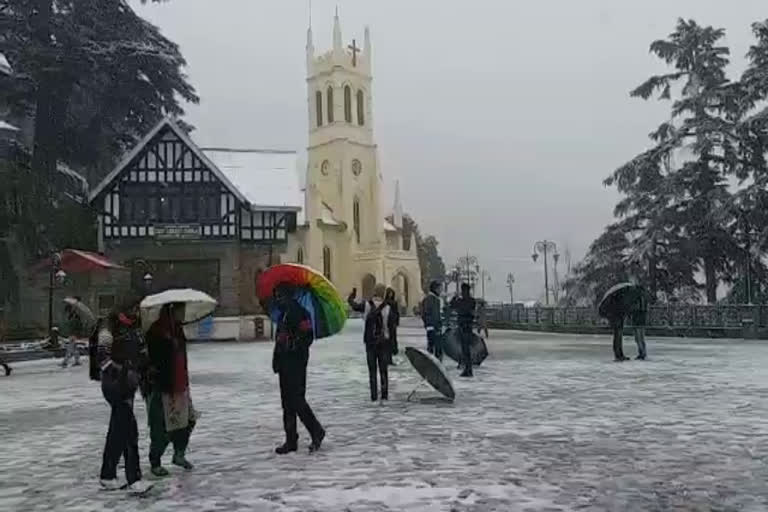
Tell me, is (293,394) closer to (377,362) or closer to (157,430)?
(157,430)

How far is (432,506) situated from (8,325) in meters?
27.4

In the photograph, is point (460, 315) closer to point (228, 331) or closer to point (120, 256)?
point (228, 331)

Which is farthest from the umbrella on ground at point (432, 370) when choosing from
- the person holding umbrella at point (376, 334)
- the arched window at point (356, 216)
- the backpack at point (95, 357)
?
the arched window at point (356, 216)

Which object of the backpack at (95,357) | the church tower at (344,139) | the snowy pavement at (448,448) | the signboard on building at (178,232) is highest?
the church tower at (344,139)

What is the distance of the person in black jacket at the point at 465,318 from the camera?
14.0m

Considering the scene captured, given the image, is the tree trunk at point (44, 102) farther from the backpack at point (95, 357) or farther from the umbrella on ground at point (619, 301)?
the backpack at point (95, 357)

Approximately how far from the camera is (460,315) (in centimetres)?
1421

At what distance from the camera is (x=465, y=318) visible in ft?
46.5

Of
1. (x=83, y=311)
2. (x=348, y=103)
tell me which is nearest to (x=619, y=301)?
(x=83, y=311)

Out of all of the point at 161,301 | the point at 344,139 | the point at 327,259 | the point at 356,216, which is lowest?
the point at 161,301

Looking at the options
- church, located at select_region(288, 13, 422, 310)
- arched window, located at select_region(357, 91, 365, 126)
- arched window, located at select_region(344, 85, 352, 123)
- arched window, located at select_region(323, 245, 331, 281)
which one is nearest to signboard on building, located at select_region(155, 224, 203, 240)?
church, located at select_region(288, 13, 422, 310)

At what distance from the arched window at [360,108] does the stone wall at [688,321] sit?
46.3m

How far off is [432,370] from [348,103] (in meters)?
70.5

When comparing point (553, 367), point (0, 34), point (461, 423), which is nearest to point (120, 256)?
point (0, 34)
